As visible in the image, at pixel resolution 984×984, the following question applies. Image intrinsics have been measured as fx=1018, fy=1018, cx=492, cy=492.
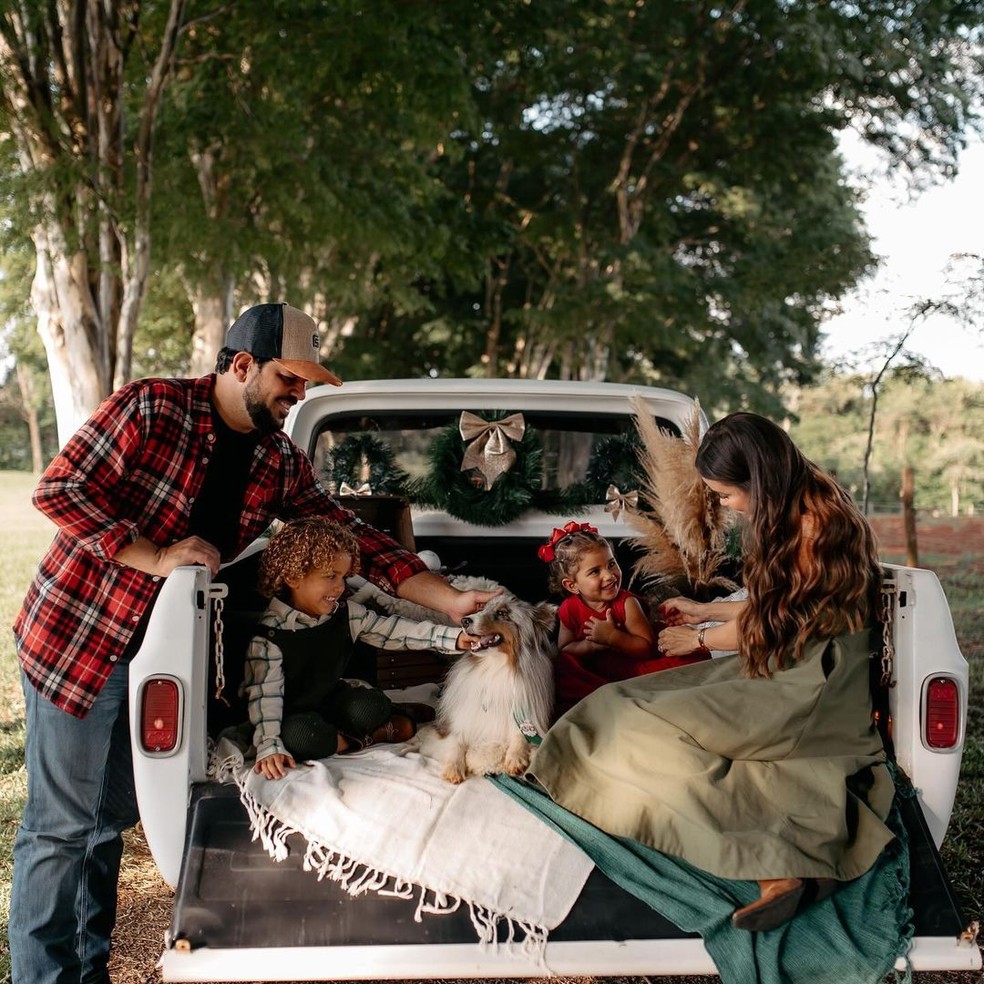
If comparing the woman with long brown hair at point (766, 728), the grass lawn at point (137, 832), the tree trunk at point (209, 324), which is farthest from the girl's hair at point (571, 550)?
the tree trunk at point (209, 324)

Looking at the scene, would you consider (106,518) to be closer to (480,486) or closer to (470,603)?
(470,603)

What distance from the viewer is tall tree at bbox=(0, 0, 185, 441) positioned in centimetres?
690

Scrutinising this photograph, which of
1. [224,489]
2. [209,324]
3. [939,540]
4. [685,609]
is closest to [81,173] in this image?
[209,324]

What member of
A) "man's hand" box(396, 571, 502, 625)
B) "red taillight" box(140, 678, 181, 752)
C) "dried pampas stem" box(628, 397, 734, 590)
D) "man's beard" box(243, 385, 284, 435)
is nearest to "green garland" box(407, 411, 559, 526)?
"dried pampas stem" box(628, 397, 734, 590)

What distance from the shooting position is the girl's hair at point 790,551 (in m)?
2.49

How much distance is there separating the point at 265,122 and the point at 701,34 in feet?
27.3

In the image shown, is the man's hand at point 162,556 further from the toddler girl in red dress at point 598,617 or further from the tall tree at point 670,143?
the tall tree at point 670,143

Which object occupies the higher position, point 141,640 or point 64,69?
point 64,69

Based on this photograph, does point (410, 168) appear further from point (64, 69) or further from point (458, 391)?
point (458, 391)

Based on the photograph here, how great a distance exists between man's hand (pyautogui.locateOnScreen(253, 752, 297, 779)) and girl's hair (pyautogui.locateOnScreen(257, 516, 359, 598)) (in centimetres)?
49

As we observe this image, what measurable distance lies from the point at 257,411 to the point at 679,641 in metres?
1.36

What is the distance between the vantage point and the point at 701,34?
14188 mm

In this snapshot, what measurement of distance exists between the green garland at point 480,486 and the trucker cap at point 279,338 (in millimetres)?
1654

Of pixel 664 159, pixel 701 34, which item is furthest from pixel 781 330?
pixel 701 34
